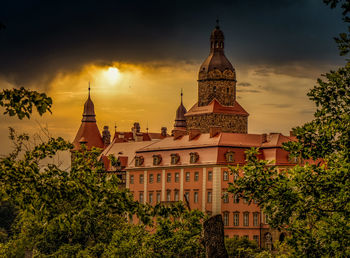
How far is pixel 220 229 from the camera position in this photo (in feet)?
56.3

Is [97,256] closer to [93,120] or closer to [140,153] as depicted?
[140,153]

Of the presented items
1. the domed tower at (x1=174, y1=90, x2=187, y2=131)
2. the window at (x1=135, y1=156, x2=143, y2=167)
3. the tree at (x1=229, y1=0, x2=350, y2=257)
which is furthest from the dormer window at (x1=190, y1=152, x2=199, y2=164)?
the tree at (x1=229, y1=0, x2=350, y2=257)

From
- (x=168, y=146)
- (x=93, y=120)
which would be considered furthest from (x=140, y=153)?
(x=93, y=120)

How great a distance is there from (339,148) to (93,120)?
439 feet

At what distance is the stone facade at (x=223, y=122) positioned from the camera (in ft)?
414

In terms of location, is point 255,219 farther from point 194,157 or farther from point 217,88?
point 217,88

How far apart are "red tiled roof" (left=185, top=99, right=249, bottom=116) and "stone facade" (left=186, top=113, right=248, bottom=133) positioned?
55cm

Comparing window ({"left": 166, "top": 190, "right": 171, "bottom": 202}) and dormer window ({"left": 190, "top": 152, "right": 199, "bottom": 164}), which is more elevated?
dormer window ({"left": 190, "top": 152, "right": 199, "bottom": 164})

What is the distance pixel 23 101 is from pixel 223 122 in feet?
373

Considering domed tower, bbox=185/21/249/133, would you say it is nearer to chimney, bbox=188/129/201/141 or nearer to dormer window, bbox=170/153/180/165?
chimney, bbox=188/129/201/141

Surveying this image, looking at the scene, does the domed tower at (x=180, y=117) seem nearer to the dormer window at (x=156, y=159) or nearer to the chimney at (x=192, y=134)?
the dormer window at (x=156, y=159)

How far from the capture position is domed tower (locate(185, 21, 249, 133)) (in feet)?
416

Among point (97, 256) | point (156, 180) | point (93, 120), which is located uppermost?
point (93, 120)

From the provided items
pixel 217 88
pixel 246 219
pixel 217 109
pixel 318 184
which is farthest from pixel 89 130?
pixel 318 184
